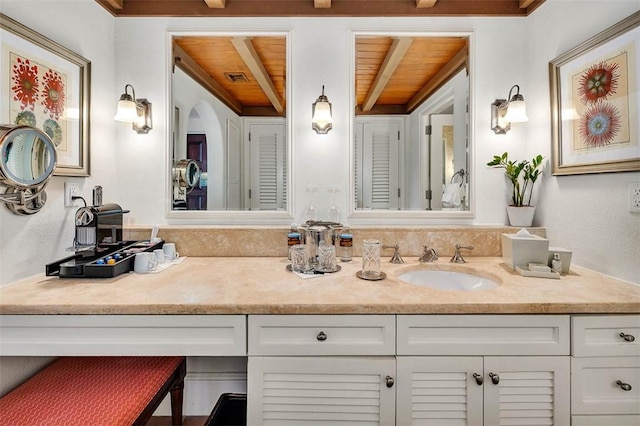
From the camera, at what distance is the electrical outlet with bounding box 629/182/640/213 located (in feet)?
3.74

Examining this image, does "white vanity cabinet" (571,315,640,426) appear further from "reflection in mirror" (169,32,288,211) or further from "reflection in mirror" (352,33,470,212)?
"reflection in mirror" (169,32,288,211)

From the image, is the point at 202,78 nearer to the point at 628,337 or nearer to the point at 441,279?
the point at 441,279

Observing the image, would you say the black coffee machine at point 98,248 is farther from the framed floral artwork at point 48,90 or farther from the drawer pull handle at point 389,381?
the drawer pull handle at point 389,381

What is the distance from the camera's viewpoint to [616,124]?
121 centimetres

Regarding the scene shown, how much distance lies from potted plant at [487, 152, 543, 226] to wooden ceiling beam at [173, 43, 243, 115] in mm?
1510

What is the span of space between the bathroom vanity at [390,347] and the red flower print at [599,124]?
674 mm

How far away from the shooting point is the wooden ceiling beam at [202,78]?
1.73 meters

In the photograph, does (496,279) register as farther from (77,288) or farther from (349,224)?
(77,288)

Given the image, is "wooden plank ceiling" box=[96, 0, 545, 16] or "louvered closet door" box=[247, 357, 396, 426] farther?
"wooden plank ceiling" box=[96, 0, 545, 16]

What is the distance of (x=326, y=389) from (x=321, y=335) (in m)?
0.19

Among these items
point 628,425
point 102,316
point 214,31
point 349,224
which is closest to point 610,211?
point 628,425

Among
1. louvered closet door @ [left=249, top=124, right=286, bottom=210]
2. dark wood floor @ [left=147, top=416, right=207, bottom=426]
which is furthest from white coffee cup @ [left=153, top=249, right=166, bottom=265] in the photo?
dark wood floor @ [left=147, top=416, right=207, bottom=426]

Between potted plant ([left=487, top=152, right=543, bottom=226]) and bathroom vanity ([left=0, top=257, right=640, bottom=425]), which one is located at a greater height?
potted plant ([left=487, top=152, right=543, bottom=226])

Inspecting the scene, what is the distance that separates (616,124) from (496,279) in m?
0.79
